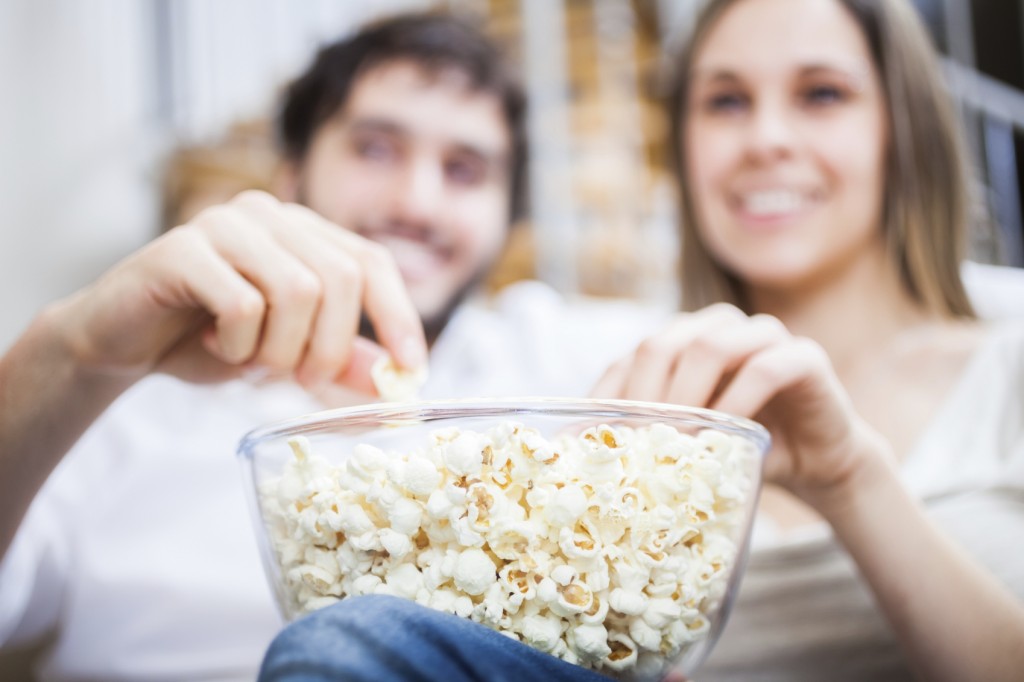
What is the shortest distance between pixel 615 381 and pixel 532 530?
0.76 ft

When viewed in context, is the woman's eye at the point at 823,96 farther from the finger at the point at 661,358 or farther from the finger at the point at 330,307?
the finger at the point at 330,307

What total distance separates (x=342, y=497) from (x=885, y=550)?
444mm

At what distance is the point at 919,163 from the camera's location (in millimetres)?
1128

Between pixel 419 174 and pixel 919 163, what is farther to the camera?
pixel 419 174

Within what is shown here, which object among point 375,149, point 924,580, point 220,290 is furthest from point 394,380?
point 375,149

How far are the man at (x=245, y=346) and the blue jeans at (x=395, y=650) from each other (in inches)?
11.1

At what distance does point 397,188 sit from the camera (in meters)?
1.47

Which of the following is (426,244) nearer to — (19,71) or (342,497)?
(19,71)

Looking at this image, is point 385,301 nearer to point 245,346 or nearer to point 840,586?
point 245,346

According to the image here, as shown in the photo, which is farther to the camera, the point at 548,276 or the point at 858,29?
the point at 548,276

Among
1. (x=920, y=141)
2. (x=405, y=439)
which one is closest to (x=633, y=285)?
(x=920, y=141)

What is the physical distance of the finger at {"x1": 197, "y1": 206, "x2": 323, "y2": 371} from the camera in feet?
1.94

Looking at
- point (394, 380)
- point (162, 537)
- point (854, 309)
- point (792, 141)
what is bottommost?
point (162, 537)

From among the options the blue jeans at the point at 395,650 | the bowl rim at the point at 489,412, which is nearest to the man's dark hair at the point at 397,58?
the bowl rim at the point at 489,412
